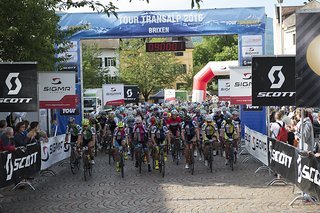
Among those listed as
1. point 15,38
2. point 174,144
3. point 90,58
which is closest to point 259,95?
point 174,144

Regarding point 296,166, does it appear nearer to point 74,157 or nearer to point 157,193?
point 157,193

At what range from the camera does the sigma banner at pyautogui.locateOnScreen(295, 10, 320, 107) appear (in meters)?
9.63

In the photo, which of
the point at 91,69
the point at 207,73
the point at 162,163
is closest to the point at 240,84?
the point at 162,163

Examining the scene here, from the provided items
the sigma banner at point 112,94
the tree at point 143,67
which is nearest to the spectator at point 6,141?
the sigma banner at point 112,94

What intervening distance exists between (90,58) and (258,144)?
50045mm

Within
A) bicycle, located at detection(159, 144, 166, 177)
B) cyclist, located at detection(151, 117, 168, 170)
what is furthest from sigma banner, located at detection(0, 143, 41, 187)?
cyclist, located at detection(151, 117, 168, 170)

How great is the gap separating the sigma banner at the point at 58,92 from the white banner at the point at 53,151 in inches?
47.4

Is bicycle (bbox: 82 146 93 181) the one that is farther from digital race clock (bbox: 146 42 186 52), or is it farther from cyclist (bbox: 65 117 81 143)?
digital race clock (bbox: 146 42 186 52)

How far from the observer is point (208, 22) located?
923 inches

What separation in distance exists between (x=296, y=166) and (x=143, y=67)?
63371 millimetres

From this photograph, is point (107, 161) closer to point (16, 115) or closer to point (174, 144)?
point (174, 144)

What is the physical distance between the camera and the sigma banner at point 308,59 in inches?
379

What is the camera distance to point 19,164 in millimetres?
12469

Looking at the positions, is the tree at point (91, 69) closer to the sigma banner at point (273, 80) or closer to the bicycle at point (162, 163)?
the bicycle at point (162, 163)
